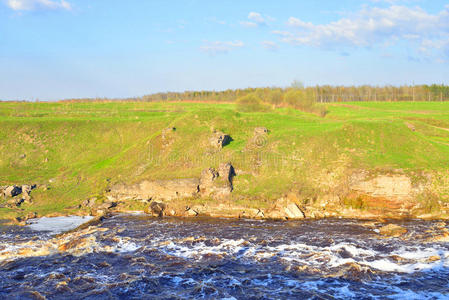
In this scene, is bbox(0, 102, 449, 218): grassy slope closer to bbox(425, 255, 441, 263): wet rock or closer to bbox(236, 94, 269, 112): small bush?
bbox(425, 255, 441, 263): wet rock

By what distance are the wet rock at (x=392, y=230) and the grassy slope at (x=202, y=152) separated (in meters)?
7.54

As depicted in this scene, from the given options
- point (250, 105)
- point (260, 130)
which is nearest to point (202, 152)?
point (260, 130)

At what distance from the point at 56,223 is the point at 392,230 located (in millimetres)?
28017

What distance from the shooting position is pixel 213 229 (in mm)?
29219

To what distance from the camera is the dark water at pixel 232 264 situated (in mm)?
18812

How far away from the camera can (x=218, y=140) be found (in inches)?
1599

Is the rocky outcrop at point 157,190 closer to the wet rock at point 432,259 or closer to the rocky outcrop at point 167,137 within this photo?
the rocky outcrop at point 167,137

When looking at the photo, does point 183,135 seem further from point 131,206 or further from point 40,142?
point 40,142

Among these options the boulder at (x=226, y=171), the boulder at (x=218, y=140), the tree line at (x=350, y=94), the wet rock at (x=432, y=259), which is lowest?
the wet rock at (x=432, y=259)

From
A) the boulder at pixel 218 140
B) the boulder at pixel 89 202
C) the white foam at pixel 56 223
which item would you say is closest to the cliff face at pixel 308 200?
the boulder at pixel 89 202

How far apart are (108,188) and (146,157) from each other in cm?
593

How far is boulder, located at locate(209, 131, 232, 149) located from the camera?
40.5m

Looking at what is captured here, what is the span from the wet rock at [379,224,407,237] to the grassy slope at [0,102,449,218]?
24.7ft

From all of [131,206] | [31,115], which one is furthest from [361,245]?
[31,115]
